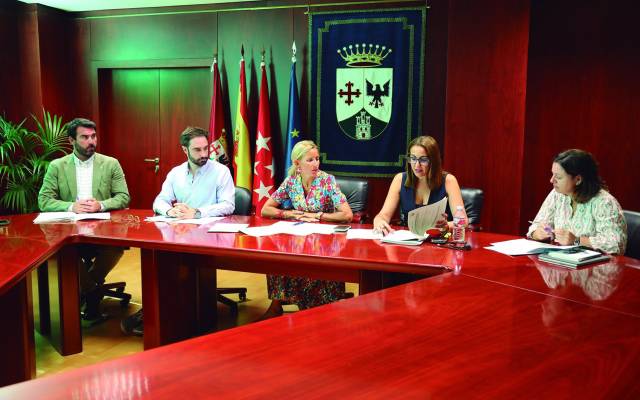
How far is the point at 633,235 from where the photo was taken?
2.66 m

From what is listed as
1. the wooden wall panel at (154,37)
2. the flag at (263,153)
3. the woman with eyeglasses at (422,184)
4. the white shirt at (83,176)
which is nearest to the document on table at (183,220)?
the white shirt at (83,176)

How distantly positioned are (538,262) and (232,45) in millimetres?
3949

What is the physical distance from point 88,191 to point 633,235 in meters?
3.30

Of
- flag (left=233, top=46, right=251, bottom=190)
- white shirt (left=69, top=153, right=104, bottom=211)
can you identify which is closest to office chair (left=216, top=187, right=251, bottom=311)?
white shirt (left=69, top=153, right=104, bottom=211)

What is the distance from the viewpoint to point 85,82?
5.96 metres

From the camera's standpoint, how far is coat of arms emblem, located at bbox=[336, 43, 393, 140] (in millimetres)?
5016

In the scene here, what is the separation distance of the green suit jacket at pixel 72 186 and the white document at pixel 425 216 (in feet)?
7.03

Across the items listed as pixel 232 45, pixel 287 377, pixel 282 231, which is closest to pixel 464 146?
pixel 282 231

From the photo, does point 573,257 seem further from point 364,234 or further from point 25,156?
point 25,156

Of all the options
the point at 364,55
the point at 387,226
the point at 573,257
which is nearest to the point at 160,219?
the point at 387,226

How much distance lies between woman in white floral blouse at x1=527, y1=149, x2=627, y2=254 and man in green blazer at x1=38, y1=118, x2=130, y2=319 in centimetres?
262

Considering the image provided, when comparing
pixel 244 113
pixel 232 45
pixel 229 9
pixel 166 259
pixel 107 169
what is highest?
pixel 229 9

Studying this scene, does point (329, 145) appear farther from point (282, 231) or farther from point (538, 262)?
point (538, 262)

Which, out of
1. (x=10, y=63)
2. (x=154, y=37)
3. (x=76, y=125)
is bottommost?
(x=76, y=125)
